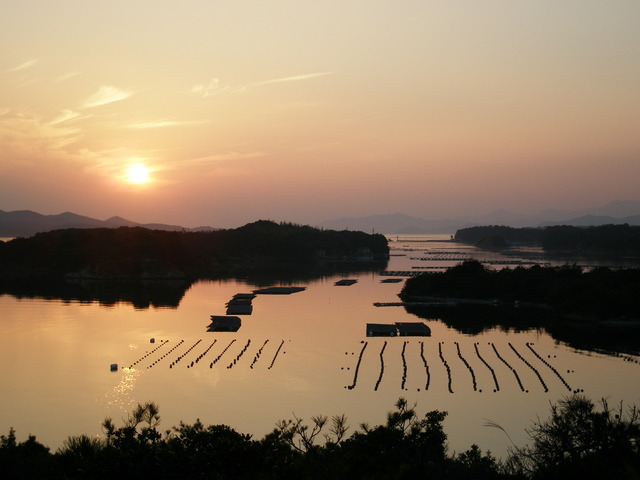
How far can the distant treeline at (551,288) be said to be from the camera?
54.4 metres

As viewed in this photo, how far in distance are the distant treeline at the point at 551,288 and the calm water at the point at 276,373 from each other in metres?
10.6

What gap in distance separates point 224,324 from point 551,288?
34.3m

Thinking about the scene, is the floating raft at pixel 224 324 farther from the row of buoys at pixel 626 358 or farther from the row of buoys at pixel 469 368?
the row of buoys at pixel 626 358

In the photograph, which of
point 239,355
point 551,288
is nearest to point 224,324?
point 239,355

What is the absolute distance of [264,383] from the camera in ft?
107

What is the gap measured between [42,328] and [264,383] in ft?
87.3

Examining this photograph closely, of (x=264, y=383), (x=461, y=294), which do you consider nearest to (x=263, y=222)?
(x=461, y=294)

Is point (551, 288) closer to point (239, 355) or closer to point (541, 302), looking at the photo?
point (541, 302)

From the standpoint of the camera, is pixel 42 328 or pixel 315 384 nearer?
pixel 315 384

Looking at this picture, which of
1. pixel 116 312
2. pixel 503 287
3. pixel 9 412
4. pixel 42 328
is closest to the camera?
pixel 9 412

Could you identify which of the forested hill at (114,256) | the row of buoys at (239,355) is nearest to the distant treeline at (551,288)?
the row of buoys at (239,355)

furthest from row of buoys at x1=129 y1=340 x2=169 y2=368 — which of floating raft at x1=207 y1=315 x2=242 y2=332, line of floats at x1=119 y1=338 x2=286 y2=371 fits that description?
floating raft at x1=207 y1=315 x2=242 y2=332

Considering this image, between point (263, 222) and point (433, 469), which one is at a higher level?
point (263, 222)

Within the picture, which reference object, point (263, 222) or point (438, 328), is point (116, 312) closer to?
point (438, 328)
